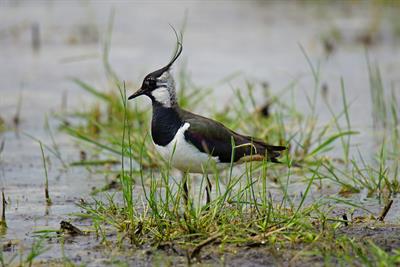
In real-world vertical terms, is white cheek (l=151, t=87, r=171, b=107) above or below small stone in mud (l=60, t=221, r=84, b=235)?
above

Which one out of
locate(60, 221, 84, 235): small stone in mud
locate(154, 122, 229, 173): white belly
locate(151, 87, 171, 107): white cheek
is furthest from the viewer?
locate(151, 87, 171, 107): white cheek

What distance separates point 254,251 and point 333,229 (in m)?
0.49

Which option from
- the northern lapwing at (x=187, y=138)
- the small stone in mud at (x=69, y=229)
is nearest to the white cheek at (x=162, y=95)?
the northern lapwing at (x=187, y=138)

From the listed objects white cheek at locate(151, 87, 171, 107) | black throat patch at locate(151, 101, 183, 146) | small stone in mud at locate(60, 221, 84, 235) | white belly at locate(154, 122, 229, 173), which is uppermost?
white cheek at locate(151, 87, 171, 107)

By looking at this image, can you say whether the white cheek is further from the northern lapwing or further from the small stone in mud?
the small stone in mud

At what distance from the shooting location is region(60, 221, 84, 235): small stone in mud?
507cm

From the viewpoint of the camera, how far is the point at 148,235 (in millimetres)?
4914

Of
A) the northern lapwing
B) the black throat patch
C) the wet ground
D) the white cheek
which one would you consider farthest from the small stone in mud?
the white cheek

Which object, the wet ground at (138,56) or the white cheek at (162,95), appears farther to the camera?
the wet ground at (138,56)

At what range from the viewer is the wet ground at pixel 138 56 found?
6906 mm

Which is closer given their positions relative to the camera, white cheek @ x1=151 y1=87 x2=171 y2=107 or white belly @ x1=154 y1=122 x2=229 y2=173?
white belly @ x1=154 y1=122 x2=229 y2=173

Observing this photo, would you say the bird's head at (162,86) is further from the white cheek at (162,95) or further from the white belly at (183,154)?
the white belly at (183,154)

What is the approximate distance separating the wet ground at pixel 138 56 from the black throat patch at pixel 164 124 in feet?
2.53

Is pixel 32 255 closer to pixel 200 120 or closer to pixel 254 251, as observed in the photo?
pixel 254 251
